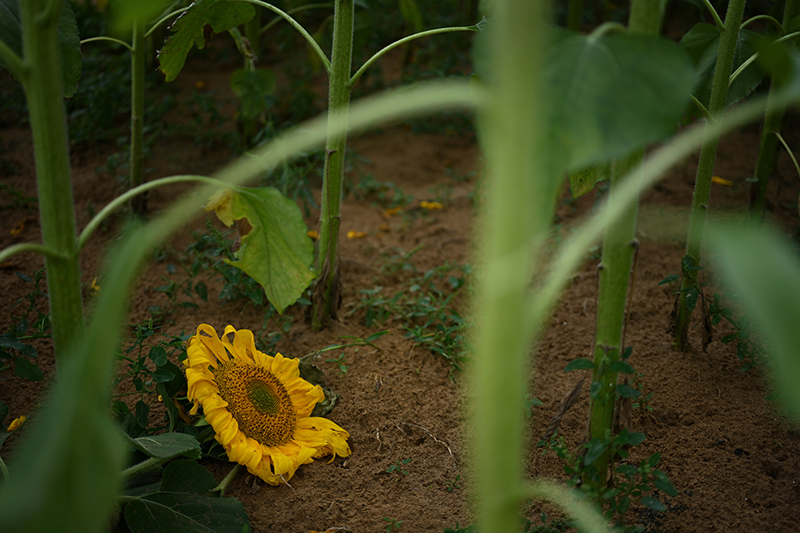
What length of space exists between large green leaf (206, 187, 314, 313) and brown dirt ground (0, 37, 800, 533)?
40cm

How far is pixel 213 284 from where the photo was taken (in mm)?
2023

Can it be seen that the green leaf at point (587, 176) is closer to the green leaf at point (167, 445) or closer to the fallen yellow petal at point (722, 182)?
the green leaf at point (167, 445)

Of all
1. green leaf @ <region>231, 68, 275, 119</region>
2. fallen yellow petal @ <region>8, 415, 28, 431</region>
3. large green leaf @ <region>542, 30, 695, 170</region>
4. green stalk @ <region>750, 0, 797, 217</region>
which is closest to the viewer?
large green leaf @ <region>542, 30, 695, 170</region>

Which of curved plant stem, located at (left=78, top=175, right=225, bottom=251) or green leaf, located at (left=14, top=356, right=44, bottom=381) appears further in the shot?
green leaf, located at (left=14, top=356, right=44, bottom=381)

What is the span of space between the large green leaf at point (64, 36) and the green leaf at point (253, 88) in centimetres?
112

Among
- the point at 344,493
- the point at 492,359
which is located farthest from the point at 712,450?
the point at 492,359

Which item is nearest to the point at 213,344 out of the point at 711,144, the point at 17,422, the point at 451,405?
the point at 17,422

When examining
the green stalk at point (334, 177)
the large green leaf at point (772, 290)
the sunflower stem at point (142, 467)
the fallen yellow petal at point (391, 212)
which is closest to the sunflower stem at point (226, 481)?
the sunflower stem at point (142, 467)

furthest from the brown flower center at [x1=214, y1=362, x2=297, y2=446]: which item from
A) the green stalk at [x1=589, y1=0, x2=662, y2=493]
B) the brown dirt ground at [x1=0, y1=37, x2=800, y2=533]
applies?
the green stalk at [x1=589, y1=0, x2=662, y2=493]

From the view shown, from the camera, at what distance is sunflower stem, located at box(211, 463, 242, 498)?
1.18m

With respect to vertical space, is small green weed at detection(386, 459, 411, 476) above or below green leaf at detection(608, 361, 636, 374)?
below

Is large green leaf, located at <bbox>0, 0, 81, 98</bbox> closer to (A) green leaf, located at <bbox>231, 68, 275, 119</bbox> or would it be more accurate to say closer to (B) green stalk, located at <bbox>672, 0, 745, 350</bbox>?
(A) green leaf, located at <bbox>231, 68, 275, 119</bbox>

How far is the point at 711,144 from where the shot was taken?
1.36 meters

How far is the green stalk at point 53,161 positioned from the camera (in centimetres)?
73
